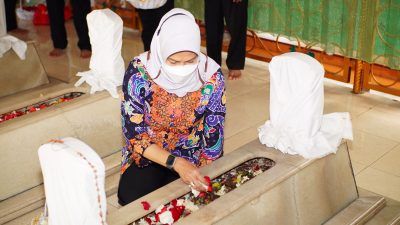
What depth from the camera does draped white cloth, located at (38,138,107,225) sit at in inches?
60.4

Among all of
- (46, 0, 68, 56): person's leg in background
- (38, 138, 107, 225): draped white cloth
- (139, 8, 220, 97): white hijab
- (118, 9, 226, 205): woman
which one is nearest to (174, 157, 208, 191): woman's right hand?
(118, 9, 226, 205): woman

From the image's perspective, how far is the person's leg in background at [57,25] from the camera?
5.28 metres

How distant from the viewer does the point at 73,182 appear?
155cm

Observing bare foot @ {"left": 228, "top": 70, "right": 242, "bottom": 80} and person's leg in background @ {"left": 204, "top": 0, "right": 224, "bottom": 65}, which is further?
bare foot @ {"left": 228, "top": 70, "right": 242, "bottom": 80}

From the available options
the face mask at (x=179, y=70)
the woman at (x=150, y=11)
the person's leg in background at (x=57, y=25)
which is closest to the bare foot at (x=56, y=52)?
the person's leg in background at (x=57, y=25)

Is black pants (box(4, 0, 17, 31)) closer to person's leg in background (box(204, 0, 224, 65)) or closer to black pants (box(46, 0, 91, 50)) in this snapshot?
black pants (box(46, 0, 91, 50))

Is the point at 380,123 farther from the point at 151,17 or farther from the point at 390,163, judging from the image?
the point at 151,17

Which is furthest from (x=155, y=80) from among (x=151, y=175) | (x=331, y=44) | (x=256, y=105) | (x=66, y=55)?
(x=66, y=55)

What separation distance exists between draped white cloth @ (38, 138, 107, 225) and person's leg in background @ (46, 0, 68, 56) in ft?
12.9

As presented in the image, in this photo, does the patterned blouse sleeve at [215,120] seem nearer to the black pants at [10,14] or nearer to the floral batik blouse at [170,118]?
the floral batik blouse at [170,118]

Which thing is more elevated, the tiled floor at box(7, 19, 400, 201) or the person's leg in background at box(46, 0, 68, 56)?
the person's leg in background at box(46, 0, 68, 56)

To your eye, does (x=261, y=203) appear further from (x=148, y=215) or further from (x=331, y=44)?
(x=331, y=44)

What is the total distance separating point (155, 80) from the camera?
229 cm

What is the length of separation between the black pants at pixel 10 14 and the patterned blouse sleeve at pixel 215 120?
4.64m
